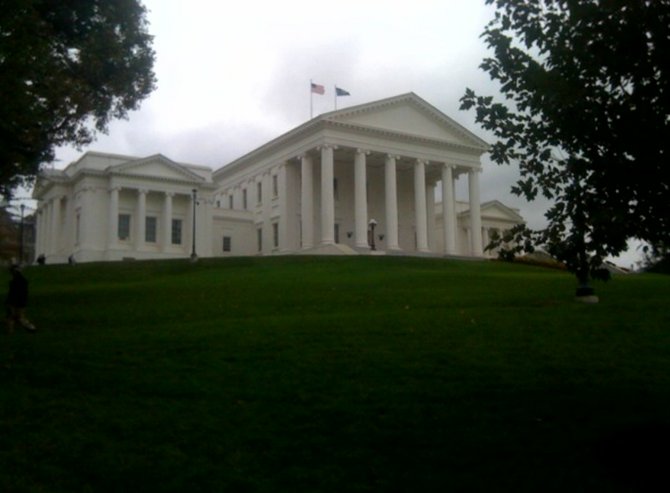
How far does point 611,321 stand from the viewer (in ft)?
62.9

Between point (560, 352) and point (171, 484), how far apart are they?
9146mm

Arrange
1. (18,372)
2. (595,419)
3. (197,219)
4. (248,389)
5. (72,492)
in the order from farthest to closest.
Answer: (197,219), (18,372), (248,389), (595,419), (72,492)

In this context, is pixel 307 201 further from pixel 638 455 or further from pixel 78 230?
pixel 638 455

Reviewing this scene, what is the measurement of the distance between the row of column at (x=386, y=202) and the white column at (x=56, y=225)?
2430 cm

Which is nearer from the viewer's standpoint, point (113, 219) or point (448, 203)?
point (113, 219)

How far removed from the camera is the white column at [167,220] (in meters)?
69.9

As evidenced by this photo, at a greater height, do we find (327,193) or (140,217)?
(327,193)

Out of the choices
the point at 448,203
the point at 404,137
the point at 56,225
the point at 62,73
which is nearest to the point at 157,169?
the point at 56,225

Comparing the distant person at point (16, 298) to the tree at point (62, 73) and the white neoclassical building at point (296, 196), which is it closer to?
the tree at point (62, 73)

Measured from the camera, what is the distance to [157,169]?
69500 mm

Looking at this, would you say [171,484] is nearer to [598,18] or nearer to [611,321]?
[598,18]

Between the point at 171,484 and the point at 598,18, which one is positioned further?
the point at 598,18

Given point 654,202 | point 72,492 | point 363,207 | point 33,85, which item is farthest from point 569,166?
point 363,207

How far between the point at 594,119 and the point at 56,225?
71184mm
